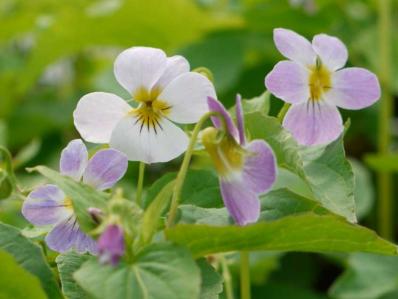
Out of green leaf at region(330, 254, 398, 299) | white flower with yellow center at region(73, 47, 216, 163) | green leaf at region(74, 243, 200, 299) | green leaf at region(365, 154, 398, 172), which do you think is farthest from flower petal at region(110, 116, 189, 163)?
green leaf at region(365, 154, 398, 172)

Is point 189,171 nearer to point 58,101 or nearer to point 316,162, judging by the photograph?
point 316,162

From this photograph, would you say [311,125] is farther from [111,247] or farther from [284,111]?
[111,247]

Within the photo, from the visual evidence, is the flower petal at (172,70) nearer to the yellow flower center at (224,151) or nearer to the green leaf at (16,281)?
the yellow flower center at (224,151)

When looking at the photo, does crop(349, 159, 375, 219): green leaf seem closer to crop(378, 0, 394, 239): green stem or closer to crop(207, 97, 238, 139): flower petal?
crop(378, 0, 394, 239): green stem

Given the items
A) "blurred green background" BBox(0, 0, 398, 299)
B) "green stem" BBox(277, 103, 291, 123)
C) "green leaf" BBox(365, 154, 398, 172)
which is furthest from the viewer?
"blurred green background" BBox(0, 0, 398, 299)

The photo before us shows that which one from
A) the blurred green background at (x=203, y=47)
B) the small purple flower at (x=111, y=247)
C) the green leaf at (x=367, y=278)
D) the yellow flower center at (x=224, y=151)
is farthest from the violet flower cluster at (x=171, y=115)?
the blurred green background at (x=203, y=47)
